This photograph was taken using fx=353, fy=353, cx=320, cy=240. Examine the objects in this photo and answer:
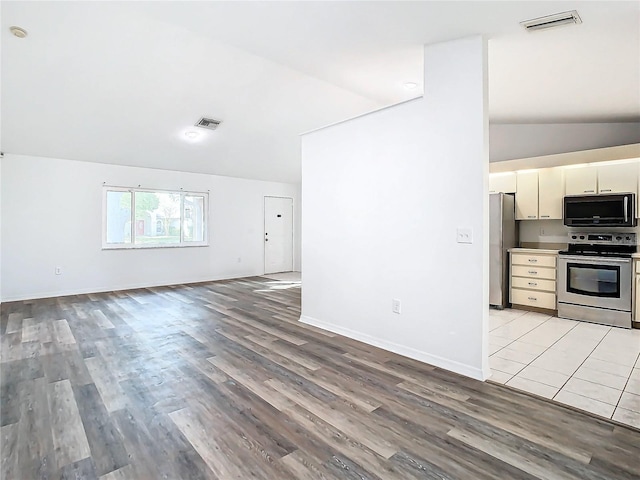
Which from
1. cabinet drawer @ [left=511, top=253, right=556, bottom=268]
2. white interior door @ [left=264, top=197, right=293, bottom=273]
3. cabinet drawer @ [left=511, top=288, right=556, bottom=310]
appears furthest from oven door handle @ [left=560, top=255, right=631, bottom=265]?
white interior door @ [left=264, top=197, right=293, bottom=273]

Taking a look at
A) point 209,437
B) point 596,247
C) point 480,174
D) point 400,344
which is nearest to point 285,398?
point 209,437

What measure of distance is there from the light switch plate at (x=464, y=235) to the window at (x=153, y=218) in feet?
19.5

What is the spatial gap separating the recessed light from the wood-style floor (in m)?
2.96

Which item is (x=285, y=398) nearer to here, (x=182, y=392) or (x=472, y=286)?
(x=182, y=392)

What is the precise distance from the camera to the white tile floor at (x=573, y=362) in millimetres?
2393

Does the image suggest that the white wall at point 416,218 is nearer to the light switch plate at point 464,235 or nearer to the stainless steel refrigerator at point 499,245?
the light switch plate at point 464,235

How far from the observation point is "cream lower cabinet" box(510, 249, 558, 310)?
4.70 metres

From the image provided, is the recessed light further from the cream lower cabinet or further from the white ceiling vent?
the cream lower cabinet

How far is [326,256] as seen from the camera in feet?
13.5

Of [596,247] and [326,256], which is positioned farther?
[596,247]

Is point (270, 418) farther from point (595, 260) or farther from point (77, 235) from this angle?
point (77, 235)

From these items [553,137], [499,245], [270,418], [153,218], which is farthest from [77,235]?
[553,137]

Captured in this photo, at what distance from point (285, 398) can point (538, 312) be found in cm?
405

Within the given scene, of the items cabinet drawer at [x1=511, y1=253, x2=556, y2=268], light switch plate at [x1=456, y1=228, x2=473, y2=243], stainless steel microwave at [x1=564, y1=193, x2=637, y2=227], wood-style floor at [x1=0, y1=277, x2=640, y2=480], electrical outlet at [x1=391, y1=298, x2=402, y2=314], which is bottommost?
wood-style floor at [x1=0, y1=277, x2=640, y2=480]
